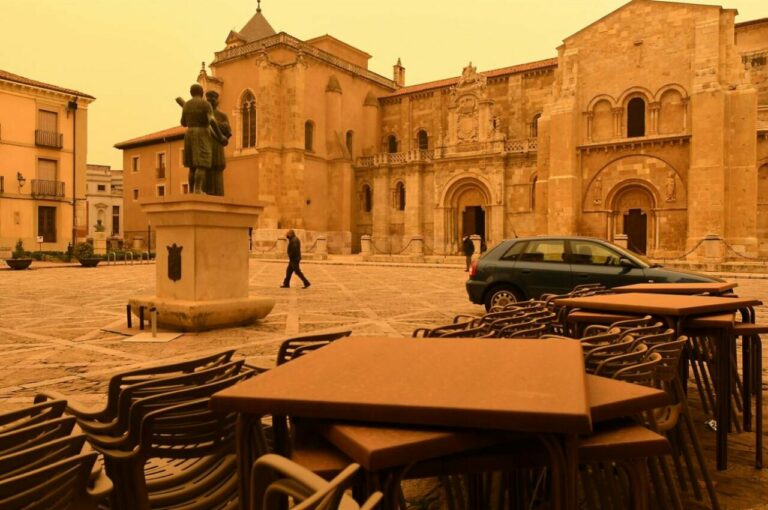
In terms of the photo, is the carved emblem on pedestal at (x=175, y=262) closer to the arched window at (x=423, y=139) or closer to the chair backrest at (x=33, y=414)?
the chair backrest at (x=33, y=414)

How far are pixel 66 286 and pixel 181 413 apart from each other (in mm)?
16013

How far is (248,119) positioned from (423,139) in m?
13.0

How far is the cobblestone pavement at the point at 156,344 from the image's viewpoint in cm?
491

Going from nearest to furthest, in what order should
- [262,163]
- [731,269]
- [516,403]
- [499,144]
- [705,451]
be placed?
[516,403]
[705,451]
[731,269]
[499,144]
[262,163]

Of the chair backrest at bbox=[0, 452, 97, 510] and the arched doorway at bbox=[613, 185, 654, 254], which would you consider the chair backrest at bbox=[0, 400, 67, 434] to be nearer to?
the chair backrest at bbox=[0, 452, 97, 510]

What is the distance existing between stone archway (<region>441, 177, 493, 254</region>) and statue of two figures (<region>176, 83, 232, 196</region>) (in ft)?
88.8

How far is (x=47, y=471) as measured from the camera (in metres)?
1.52

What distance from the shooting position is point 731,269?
2084 centimetres

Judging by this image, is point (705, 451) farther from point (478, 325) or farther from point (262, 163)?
point (262, 163)

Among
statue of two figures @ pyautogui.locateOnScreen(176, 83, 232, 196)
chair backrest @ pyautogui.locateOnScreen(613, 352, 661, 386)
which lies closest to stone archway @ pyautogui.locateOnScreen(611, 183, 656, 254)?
statue of two figures @ pyautogui.locateOnScreen(176, 83, 232, 196)

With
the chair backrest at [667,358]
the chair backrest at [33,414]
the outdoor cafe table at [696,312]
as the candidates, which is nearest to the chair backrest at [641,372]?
the chair backrest at [667,358]

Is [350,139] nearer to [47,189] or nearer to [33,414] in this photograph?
[47,189]

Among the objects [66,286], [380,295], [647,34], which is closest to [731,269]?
[647,34]

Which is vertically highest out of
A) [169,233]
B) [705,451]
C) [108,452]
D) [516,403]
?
[169,233]
